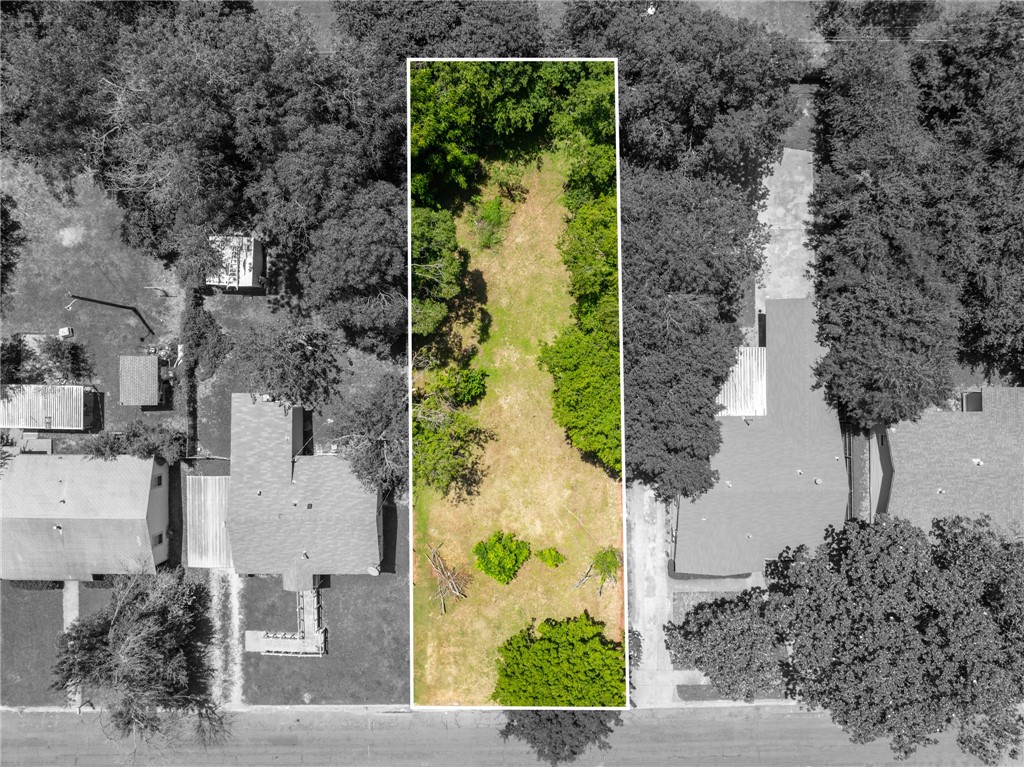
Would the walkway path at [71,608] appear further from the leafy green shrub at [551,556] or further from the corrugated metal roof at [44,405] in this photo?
the leafy green shrub at [551,556]

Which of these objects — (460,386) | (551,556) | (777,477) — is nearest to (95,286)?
(460,386)

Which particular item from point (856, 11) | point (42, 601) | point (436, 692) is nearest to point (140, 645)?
point (42, 601)

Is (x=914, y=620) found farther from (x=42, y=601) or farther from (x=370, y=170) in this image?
(x=42, y=601)

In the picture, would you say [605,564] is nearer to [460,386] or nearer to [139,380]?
[460,386]

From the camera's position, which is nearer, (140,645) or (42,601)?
(140,645)

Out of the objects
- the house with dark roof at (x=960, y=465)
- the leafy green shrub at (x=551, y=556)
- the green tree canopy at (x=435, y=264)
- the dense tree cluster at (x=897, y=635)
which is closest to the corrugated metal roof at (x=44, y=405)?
the green tree canopy at (x=435, y=264)
